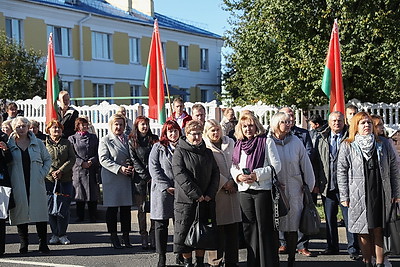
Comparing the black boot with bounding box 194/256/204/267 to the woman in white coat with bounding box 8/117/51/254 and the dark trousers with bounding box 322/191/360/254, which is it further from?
the woman in white coat with bounding box 8/117/51/254

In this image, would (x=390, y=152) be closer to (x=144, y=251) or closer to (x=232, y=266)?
(x=232, y=266)

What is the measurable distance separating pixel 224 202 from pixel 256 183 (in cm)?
65

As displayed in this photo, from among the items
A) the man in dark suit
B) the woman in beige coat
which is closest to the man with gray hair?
the woman in beige coat

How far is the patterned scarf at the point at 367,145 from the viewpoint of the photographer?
757 centimetres

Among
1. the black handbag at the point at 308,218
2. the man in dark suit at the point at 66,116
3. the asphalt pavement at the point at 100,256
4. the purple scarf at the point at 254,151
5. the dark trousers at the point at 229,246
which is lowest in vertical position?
the asphalt pavement at the point at 100,256

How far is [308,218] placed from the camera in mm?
7812

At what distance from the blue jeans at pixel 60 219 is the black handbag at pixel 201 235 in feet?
10.7

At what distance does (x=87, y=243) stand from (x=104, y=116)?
9.34m

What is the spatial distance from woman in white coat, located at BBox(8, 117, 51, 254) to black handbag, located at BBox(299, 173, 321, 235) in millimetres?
3742

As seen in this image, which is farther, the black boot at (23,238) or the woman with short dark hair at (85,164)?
the woman with short dark hair at (85,164)

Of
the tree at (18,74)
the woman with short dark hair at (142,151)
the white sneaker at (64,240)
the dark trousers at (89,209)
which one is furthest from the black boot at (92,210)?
the tree at (18,74)

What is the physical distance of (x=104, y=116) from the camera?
19.3 m

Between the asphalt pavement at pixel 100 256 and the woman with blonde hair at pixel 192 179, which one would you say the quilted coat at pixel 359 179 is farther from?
the woman with blonde hair at pixel 192 179

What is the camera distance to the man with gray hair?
29.6 feet
